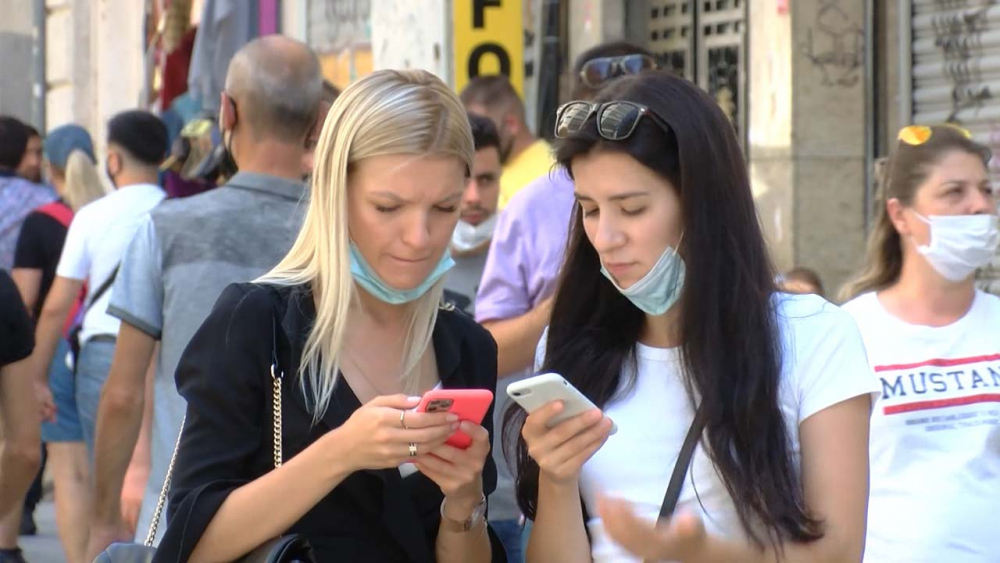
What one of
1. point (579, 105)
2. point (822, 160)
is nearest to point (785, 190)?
point (822, 160)

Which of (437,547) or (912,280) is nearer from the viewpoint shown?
(437,547)

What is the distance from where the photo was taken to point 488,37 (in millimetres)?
10000

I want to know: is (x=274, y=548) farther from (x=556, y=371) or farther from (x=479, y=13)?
(x=479, y=13)

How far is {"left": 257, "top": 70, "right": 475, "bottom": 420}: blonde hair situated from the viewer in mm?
3057

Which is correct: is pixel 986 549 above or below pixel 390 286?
below

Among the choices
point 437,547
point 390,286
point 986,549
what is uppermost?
point 390,286

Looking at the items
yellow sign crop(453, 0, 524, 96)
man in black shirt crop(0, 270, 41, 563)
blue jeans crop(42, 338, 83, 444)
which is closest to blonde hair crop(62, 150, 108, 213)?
blue jeans crop(42, 338, 83, 444)

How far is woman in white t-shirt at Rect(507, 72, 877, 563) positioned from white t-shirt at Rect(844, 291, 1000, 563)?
148 cm

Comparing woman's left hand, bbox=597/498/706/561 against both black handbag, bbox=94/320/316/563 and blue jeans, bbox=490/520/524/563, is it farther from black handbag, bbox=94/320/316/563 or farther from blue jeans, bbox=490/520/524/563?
blue jeans, bbox=490/520/524/563

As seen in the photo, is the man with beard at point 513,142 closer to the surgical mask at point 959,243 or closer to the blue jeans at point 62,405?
the surgical mask at point 959,243

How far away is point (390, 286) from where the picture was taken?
10.3ft

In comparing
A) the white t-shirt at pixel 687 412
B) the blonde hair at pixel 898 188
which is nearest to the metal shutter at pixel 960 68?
the blonde hair at pixel 898 188

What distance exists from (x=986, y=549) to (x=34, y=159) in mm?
7625

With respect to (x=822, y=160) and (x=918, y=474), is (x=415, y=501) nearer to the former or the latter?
(x=918, y=474)
